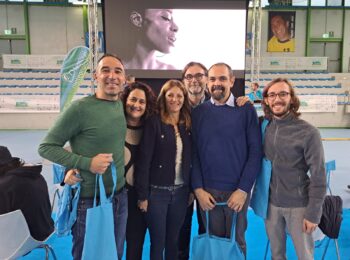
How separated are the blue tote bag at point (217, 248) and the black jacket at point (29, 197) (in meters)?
0.98

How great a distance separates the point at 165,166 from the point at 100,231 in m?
0.53

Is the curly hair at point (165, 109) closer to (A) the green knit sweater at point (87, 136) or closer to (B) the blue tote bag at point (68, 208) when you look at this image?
(A) the green knit sweater at point (87, 136)

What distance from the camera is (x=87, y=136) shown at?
1.71 metres

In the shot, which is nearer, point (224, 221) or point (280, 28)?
point (224, 221)

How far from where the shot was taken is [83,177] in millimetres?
1751

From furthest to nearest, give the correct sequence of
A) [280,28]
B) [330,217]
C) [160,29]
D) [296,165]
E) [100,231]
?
[280,28], [160,29], [330,217], [296,165], [100,231]

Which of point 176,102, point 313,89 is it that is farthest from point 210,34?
point 313,89

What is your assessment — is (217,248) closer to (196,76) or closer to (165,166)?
(165,166)

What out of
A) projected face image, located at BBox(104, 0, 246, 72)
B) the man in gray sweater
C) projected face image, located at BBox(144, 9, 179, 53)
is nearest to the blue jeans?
the man in gray sweater

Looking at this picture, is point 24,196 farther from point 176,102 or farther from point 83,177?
point 176,102

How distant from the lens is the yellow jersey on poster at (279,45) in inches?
560

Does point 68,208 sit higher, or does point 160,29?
point 160,29

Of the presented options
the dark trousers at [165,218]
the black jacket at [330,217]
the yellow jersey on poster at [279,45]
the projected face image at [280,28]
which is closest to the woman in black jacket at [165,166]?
the dark trousers at [165,218]

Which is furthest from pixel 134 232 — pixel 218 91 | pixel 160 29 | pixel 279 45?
pixel 279 45
